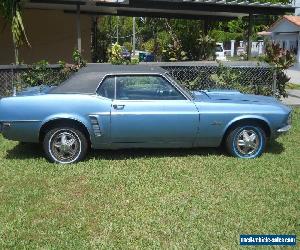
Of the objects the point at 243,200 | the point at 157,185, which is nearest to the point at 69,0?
the point at 157,185

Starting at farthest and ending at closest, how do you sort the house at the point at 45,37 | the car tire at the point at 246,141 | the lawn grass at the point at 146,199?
the house at the point at 45,37 → the car tire at the point at 246,141 → the lawn grass at the point at 146,199

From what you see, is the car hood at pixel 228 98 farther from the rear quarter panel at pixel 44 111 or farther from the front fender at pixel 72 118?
the front fender at pixel 72 118

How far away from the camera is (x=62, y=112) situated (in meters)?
5.88

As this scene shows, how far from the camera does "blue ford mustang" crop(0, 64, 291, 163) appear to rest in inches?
233

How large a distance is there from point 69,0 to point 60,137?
597 cm

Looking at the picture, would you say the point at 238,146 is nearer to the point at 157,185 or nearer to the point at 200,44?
the point at 157,185

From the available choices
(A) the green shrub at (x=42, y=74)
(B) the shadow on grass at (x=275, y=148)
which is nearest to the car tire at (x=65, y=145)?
(B) the shadow on grass at (x=275, y=148)

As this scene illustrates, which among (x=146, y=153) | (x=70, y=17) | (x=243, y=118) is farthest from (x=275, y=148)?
(x=70, y=17)

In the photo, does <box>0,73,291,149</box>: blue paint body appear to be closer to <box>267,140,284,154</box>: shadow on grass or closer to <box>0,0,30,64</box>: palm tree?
<box>267,140,284,154</box>: shadow on grass

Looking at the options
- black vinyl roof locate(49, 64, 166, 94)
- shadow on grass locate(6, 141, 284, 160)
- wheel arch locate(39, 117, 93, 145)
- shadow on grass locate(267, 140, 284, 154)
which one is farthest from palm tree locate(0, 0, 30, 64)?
shadow on grass locate(267, 140, 284, 154)

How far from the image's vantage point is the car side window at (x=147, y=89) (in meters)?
6.11

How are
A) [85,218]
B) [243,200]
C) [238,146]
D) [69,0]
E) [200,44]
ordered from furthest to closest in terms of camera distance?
1. [200,44]
2. [69,0]
3. [238,146]
4. [243,200]
5. [85,218]

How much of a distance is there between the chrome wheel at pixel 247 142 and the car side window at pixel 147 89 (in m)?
1.07

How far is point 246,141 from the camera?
6273 millimetres
